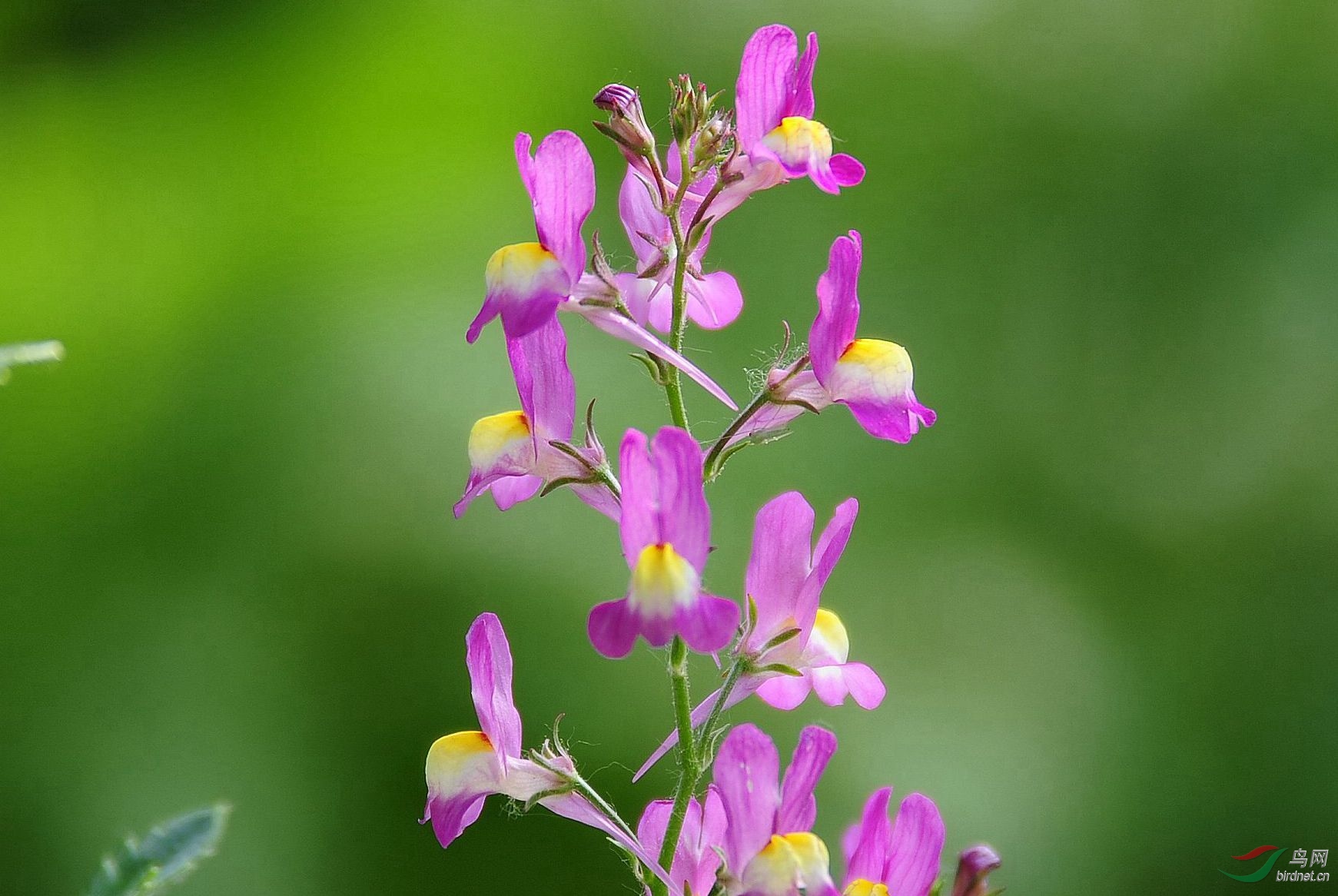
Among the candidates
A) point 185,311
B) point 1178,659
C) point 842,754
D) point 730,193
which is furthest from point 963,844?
point 185,311

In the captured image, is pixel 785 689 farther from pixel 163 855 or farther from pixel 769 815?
pixel 163 855

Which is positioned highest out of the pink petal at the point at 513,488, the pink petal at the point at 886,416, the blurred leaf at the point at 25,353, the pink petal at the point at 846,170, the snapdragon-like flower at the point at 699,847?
the pink petal at the point at 846,170

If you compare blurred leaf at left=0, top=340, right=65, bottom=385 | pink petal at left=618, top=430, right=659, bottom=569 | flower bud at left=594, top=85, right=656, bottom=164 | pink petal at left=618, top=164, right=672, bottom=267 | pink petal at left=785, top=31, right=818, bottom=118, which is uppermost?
pink petal at left=785, top=31, right=818, bottom=118

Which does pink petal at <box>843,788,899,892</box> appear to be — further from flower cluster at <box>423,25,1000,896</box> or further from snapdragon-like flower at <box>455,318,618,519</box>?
snapdragon-like flower at <box>455,318,618,519</box>

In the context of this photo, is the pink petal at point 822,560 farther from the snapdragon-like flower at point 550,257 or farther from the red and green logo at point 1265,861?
the red and green logo at point 1265,861
